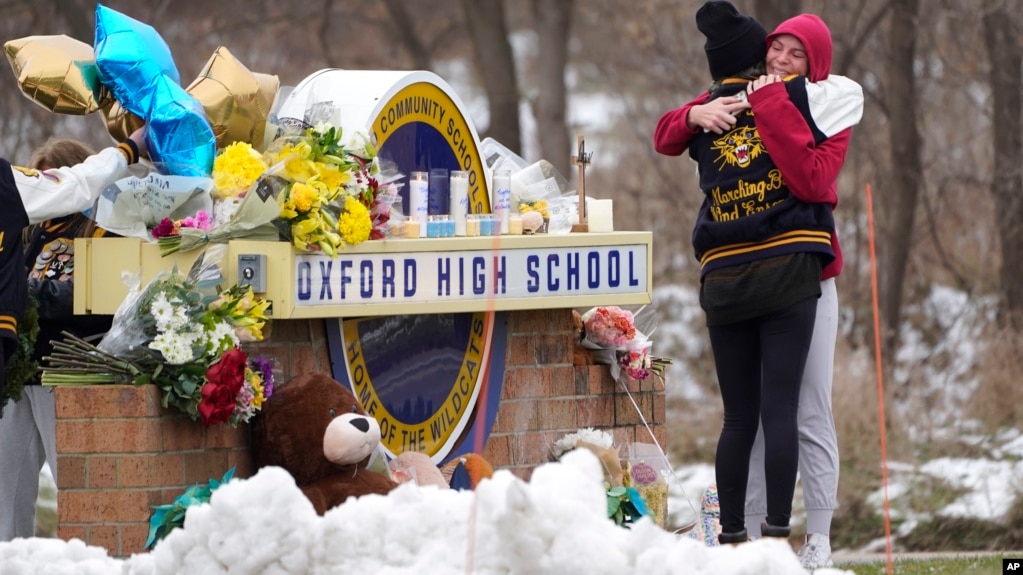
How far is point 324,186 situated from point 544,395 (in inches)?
58.5

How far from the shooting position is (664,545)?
4.05 metres

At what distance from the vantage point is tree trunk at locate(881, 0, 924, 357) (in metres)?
14.8

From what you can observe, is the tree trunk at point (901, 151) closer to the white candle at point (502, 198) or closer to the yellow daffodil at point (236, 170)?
the white candle at point (502, 198)

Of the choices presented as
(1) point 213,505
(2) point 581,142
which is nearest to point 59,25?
(2) point 581,142

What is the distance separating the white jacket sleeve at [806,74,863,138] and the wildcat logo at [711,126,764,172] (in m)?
0.22

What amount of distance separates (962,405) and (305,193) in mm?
8442

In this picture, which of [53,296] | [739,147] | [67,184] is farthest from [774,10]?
[67,184]

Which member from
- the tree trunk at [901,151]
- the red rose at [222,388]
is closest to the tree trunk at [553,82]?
the tree trunk at [901,151]

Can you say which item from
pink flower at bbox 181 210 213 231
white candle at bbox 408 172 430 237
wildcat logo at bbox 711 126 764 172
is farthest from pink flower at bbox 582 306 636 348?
pink flower at bbox 181 210 213 231

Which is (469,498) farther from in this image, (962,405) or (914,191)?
(914,191)

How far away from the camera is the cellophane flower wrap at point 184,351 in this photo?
528 centimetres

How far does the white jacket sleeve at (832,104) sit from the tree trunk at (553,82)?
10326mm

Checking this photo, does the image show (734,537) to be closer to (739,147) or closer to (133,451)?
(739,147)

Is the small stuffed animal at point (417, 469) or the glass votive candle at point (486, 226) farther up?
the glass votive candle at point (486, 226)
